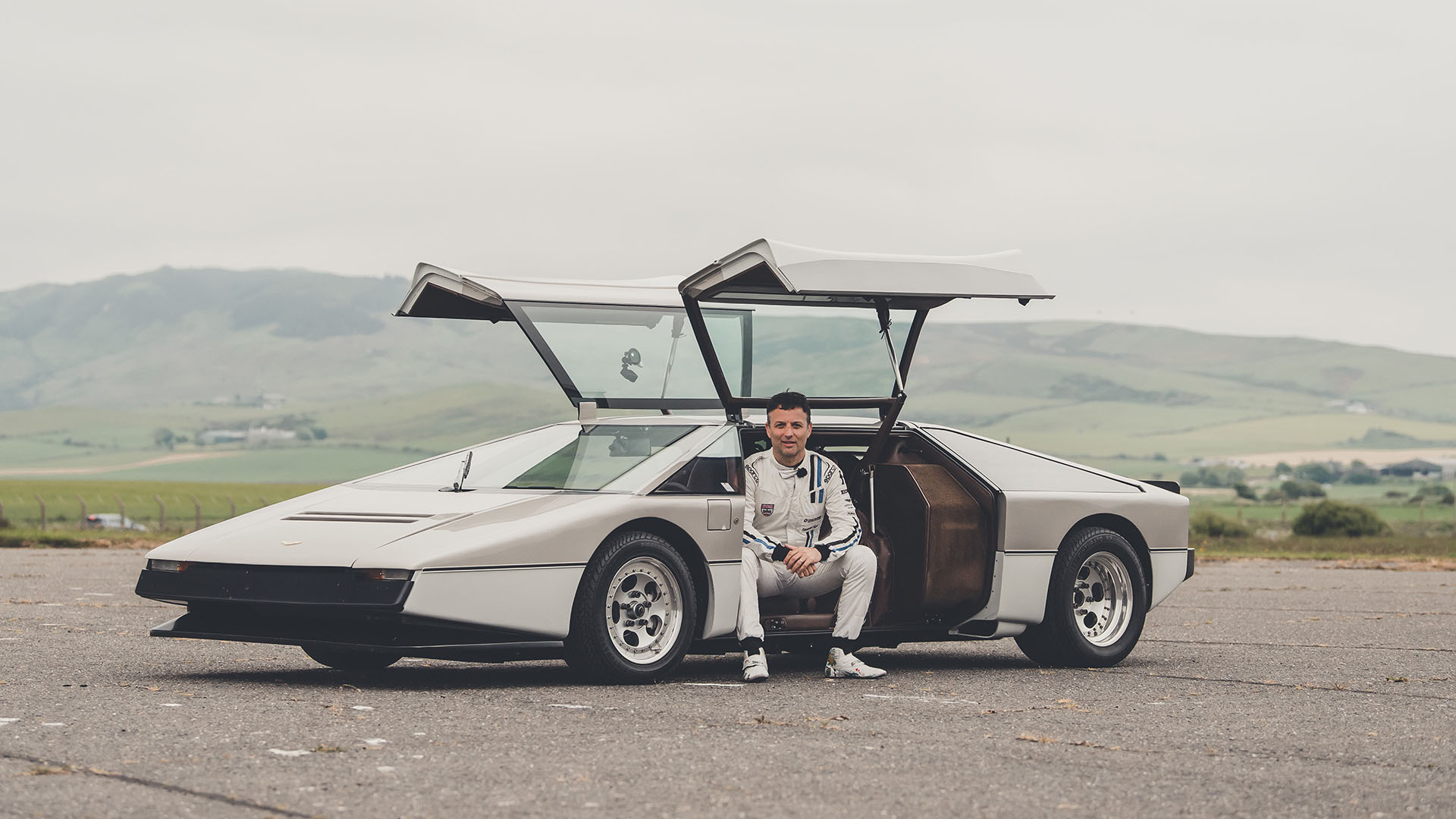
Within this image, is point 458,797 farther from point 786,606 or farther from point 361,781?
point 786,606

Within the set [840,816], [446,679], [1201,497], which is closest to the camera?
[840,816]

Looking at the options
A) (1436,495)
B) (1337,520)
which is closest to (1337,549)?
(1337,520)

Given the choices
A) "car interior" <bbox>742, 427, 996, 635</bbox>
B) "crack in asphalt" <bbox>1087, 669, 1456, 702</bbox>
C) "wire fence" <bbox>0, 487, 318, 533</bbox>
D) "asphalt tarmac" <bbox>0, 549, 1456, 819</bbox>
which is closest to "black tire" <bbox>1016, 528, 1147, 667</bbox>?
"asphalt tarmac" <bbox>0, 549, 1456, 819</bbox>

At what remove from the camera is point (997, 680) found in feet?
31.3

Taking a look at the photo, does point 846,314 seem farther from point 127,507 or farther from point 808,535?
point 127,507

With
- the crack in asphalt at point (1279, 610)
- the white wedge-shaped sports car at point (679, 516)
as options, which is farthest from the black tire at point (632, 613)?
the crack in asphalt at point (1279, 610)

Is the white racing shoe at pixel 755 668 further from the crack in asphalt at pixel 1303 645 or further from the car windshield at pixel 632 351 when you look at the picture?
the crack in asphalt at pixel 1303 645

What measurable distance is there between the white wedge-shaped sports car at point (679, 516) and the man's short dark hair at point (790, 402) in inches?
14.5

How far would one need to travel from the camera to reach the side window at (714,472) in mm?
9164

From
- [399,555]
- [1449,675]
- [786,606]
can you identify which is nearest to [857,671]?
[786,606]

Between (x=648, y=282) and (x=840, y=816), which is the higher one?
(x=648, y=282)

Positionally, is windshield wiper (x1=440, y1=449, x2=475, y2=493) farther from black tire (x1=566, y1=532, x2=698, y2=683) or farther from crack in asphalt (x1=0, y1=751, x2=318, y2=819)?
crack in asphalt (x1=0, y1=751, x2=318, y2=819)

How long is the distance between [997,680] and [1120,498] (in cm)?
197

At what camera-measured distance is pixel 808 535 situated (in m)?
9.56
